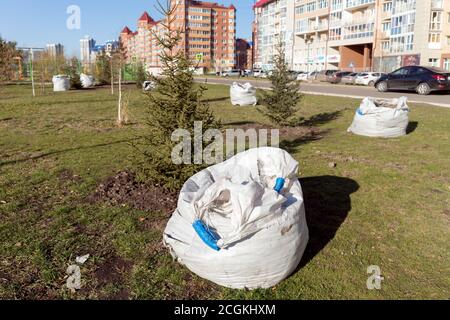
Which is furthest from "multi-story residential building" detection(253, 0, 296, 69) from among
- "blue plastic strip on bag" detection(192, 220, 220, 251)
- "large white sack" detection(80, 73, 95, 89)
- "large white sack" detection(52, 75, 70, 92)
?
"blue plastic strip on bag" detection(192, 220, 220, 251)

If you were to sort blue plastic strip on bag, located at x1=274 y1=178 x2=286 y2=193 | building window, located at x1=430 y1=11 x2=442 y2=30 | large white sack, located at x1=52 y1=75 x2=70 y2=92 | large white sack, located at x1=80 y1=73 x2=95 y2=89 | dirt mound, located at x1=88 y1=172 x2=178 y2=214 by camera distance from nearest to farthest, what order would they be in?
blue plastic strip on bag, located at x1=274 y1=178 x2=286 y2=193
dirt mound, located at x1=88 y1=172 x2=178 y2=214
large white sack, located at x1=52 y1=75 x2=70 y2=92
large white sack, located at x1=80 y1=73 x2=95 y2=89
building window, located at x1=430 y1=11 x2=442 y2=30

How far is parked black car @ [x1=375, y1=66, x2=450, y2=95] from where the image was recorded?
64.2 feet

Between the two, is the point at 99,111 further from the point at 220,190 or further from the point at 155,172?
the point at 220,190

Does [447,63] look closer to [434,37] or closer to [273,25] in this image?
[434,37]

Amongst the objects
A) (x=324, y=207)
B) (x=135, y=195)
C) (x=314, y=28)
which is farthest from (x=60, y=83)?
(x=314, y=28)

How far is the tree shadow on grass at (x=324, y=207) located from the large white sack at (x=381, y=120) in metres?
3.59

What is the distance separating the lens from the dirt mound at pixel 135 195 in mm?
4543

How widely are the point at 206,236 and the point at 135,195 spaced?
218cm

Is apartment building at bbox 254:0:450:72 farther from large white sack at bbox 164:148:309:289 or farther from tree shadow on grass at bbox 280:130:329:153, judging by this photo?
large white sack at bbox 164:148:309:289

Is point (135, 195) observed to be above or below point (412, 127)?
below

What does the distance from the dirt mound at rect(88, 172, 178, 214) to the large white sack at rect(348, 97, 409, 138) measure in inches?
226

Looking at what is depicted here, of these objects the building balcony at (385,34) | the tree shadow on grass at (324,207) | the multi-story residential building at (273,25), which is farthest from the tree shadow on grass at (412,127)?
the multi-story residential building at (273,25)

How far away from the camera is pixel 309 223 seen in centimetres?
420
